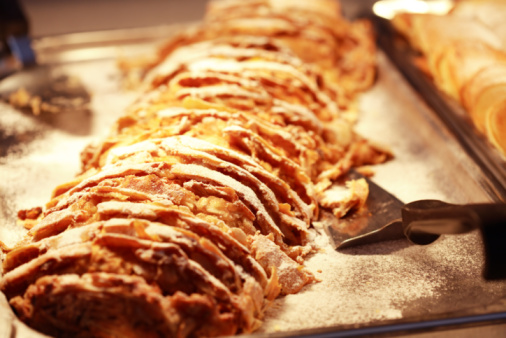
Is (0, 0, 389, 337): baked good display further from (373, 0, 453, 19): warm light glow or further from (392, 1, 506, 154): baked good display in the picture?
(373, 0, 453, 19): warm light glow

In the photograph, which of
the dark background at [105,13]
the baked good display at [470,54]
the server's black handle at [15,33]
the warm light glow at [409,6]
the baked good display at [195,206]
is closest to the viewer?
the baked good display at [195,206]

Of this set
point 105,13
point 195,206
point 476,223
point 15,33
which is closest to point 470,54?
point 476,223

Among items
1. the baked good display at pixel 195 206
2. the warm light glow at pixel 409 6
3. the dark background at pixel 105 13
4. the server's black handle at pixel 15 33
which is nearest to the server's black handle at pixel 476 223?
the baked good display at pixel 195 206

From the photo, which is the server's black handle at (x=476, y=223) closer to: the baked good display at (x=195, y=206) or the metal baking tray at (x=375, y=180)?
the metal baking tray at (x=375, y=180)

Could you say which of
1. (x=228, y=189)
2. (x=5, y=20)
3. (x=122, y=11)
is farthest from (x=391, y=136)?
(x=122, y=11)

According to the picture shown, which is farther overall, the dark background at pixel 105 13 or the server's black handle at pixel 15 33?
the dark background at pixel 105 13

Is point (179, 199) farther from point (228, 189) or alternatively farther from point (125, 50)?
point (125, 50)

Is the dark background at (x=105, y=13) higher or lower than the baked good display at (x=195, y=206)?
higher

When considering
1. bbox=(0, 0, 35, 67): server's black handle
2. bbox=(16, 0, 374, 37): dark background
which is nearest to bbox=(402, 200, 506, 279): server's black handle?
bbox=(0, 0, 35, 67): server's black handle
